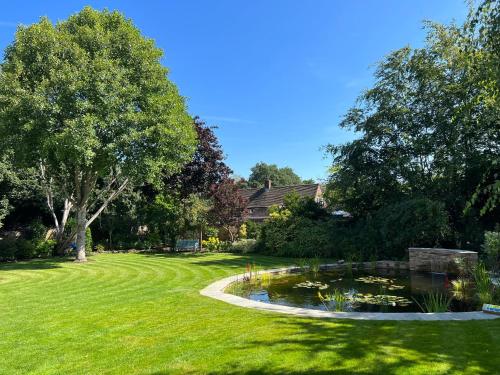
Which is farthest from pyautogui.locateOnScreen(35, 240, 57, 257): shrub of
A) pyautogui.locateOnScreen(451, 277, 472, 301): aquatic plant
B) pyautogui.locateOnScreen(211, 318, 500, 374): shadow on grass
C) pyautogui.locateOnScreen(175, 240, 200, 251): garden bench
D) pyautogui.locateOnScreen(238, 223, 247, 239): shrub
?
pyautogui.locateOnScreen(451, 277, 472, 301): aquatic plant

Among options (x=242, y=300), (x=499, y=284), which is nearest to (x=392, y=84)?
(x=499, y=284)

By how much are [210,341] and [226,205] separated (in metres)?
18.6

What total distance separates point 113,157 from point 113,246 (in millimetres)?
12494

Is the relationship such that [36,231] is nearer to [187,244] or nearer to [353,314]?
[187,244]

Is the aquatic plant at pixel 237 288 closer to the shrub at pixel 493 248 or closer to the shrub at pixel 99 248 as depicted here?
the shrub at pixel 493 248

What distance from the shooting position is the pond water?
899 centimetres

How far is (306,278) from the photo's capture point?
44.4 feet

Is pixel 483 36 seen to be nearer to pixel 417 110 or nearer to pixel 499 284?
pixel 499 284

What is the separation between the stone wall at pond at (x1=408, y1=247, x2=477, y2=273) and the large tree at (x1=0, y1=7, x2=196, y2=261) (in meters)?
11.0

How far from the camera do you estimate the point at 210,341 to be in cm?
588

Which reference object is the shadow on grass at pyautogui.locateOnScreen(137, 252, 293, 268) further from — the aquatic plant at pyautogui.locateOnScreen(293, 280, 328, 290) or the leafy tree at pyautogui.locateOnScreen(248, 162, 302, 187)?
the leafy tree at pyautogui.locateOnScreen(248, 162, 302, 187)

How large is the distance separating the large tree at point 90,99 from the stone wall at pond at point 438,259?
36.1 ft

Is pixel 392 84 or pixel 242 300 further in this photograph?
pixel 392 84

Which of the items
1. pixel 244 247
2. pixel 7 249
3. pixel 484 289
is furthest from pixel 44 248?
pixel 484 289
